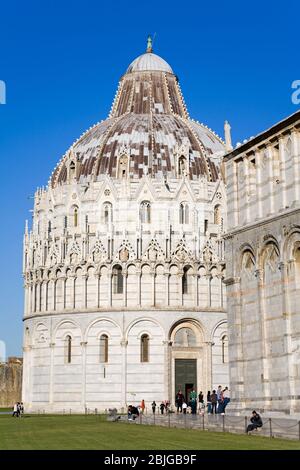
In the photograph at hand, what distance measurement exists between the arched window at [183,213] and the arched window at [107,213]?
609 cm

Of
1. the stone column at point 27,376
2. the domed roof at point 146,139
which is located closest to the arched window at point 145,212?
the domed roof at point 146,139

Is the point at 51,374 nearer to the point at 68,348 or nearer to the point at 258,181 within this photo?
the point at 68,348

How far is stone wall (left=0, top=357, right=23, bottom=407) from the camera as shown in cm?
10044

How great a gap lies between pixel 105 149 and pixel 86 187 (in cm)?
444

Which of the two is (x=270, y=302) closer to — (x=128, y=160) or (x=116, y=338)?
(x=116, y=338)

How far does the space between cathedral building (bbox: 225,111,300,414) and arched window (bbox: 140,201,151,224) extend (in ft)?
95.7

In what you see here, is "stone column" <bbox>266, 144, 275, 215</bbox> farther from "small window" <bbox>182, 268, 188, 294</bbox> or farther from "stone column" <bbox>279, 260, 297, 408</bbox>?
"small window" <bbox>182, 268, 188, 294</bbox>

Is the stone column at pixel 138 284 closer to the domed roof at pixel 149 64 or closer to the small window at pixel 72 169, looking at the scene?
the small window at pixel 72 169

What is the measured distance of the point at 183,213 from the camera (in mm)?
74812

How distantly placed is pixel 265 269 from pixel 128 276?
32142 mm

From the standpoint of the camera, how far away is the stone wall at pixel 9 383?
100438 millimetres

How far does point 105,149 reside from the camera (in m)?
78.6

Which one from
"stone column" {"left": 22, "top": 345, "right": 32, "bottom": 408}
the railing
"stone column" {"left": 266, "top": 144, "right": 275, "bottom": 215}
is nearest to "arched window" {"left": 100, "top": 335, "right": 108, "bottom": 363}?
"stone column" {"left": 22, "top": 345, "right": 32, "bottom": 408}
